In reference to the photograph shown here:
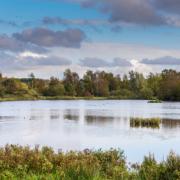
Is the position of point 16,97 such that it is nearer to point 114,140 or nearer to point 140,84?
point 140,84

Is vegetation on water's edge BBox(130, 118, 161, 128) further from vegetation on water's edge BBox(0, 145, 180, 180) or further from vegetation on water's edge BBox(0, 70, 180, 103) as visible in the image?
vegetation on water's edge BBox(0, 70, 180, 103)

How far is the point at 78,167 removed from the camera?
13094mm

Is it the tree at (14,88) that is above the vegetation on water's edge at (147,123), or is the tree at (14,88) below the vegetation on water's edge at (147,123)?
above

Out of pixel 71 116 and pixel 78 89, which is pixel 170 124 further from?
pixel 78 89

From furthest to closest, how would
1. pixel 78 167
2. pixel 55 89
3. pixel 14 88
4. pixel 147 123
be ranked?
pixel 55 89
pixel 14 88
pixel 147 123
pixel 78 167

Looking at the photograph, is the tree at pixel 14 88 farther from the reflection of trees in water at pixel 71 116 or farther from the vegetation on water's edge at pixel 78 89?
the reflection of trees in water at pixel 71 116

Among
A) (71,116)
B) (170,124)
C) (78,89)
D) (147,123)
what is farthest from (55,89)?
(170,124)

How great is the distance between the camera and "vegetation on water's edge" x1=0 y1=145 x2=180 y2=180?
12844mm

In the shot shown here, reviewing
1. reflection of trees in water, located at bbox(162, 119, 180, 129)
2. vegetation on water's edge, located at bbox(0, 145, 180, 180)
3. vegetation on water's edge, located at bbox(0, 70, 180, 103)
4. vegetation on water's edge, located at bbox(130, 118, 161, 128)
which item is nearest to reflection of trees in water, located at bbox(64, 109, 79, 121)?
vegetation on water's edge, located at bbox(130, 118, 161, 128)

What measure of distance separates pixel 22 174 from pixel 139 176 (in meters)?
3.53

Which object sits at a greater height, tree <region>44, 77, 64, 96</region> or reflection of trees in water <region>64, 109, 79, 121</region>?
tree <region>44, 77, 64, 96</region>

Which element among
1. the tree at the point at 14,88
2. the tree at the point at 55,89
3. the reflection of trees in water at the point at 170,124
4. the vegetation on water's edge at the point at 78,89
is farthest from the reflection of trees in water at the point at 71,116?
the tree at the point at 14,88

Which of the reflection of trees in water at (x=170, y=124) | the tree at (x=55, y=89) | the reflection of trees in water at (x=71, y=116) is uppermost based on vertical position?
the tree at (x=55, y=89)

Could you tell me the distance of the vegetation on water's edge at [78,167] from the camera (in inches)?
506
